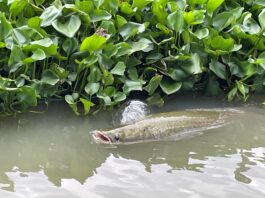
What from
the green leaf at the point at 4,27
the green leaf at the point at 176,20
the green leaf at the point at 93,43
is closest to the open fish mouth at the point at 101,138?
the green leaf at the point at 93,43

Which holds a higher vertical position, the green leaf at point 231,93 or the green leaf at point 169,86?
the green leaf at point 169,86

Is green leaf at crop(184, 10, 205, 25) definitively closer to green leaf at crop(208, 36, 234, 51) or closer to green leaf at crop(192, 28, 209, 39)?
green leaf at crop(192, 28, 209, 39)

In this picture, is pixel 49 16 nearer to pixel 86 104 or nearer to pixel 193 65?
pixel 86 104

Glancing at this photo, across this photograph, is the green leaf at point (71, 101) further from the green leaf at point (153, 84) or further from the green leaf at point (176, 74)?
the green leaf at point (176, 74)

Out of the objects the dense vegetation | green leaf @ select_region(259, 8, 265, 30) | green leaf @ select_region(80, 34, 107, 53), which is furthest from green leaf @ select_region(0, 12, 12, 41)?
green leaf @ select_region(259, 8, 265, 30)

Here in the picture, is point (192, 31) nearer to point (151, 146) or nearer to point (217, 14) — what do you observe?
point (217, 14)

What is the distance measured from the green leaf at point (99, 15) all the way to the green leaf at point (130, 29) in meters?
0.17

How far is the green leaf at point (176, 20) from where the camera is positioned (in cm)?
→ 427

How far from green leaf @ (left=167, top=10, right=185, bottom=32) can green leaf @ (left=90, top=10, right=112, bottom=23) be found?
0.48 meters

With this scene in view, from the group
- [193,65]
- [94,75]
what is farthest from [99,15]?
[193,65]

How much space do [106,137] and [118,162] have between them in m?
0.28

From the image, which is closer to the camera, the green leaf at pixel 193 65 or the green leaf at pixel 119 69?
the green leaf at pixel 119 69

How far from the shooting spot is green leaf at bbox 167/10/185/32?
4.27 m

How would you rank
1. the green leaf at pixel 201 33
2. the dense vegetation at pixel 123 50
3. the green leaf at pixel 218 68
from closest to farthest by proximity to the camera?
the dense vegetation at pixel 123 50 < the green leaf at pixel 201 33 < the green leaf at pixel 218 68
